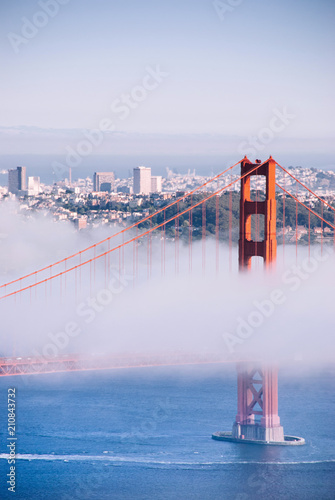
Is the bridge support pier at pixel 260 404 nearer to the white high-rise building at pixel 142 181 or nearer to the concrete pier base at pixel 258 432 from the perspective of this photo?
the concrete pier base at pixel 258 432

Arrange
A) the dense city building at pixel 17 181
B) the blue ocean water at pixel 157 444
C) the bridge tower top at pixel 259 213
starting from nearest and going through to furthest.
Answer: the blue ocean water at pixel 157 444 → the bridge tower top at pixel 259 213 → the dense city building at pixel 17 181

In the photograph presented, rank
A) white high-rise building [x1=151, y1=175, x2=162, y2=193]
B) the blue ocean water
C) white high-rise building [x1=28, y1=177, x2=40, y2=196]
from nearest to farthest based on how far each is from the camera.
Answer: the blue ocean water < white high-rise building [x1=28, y1=177, x2=40, y2=196] < white high-rise building [x1=151, y1=175, x2=162, y2=193]

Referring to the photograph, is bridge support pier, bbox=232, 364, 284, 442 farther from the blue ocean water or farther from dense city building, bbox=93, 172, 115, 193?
dense city building, bbox=93, 172, 115, 193

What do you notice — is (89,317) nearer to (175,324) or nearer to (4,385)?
(175,324)

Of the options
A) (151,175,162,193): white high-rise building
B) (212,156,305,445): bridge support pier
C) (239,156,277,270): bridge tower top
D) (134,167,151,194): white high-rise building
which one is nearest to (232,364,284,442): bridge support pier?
(212,156,305,445): bridge support pier

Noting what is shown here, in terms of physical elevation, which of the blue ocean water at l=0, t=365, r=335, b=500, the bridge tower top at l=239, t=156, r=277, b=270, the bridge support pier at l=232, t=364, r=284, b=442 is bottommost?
the blue ocean water at l=0, t=365, r=335, b=500

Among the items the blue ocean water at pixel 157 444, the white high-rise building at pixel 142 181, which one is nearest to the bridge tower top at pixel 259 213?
the blue ocean water at pixel 157 444
